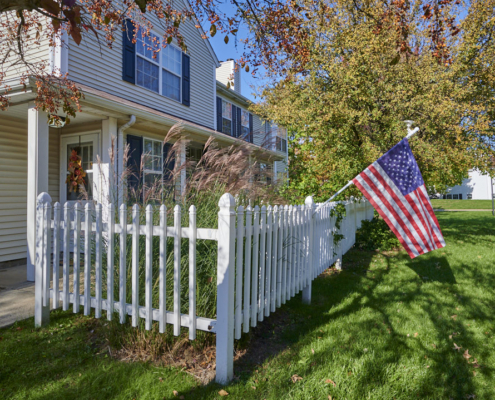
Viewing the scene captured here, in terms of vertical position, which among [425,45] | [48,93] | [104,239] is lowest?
[104,239]

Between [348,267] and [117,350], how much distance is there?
4.75 m

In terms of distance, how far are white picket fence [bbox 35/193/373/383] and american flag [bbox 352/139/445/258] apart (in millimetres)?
893

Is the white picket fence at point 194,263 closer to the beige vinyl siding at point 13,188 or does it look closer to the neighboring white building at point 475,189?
the beige vinyl siding at point 13,188

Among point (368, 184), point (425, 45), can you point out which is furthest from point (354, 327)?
point (425, 45)

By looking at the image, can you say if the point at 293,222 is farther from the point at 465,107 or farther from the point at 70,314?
the point at 465,107

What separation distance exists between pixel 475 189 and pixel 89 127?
170ft

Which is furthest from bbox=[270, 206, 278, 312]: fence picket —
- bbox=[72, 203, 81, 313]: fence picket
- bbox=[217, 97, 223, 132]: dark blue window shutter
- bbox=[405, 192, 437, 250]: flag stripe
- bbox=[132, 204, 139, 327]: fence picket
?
bbox=[217, 97, 223, 132]: dark blue window shutter

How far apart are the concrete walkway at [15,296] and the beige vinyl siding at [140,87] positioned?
3652 millimetres

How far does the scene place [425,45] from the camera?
871cm

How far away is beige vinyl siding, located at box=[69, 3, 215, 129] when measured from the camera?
7.13 m

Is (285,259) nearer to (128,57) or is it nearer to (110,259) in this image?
(110,259)

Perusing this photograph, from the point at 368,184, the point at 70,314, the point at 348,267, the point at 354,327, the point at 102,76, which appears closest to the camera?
the point at 354,327

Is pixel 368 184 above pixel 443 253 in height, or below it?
above

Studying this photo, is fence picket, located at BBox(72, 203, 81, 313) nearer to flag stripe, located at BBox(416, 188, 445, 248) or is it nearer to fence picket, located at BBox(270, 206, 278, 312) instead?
fence picket, located at BBox(270, 206, 278, 312)
